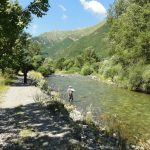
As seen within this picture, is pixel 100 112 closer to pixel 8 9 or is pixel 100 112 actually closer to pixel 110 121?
pixel 110 121

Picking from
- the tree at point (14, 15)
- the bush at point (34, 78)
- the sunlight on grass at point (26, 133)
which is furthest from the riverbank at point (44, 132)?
the bush at point (34, 78)

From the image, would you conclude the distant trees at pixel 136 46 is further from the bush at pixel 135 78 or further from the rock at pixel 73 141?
the rock at pixel 73 141

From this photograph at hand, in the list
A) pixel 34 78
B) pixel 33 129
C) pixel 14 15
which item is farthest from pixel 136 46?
pixel 14 15

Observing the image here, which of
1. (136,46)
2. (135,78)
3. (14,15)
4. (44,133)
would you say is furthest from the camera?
(135,78)

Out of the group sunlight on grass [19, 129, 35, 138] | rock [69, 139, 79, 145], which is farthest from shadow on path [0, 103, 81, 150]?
rock [69, 139, 79, 145]

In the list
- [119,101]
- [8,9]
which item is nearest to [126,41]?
[119,101]

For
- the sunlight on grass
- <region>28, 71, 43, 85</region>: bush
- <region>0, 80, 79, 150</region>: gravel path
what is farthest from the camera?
<region>28, 71, 43, 85</region>: bush

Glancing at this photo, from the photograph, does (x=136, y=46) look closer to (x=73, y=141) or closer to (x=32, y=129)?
(x=32, y=129)

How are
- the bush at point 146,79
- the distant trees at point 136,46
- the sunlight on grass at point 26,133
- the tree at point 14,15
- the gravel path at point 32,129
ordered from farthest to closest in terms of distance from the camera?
the distant trees at point 136,46, the bush at point 146,79, the sunlight on grass at point 26,133, the gravel path at point 32,129, the tree at point 14,15

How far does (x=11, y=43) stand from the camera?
19859mm

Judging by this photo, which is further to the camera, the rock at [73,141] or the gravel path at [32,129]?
the gravel path at [32,129]

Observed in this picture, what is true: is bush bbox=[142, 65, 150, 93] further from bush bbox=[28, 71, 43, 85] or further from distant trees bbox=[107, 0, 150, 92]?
bush bbox=[28, 71, 43, 85]

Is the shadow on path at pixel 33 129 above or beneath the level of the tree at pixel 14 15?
beneath

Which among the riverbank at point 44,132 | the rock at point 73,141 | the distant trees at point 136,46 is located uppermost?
the distant trees at point 136,46
